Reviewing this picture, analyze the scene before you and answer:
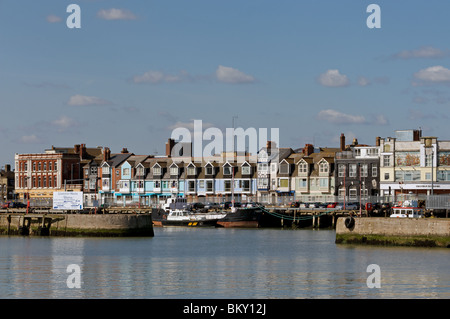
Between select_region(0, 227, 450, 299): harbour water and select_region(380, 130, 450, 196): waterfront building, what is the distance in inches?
1803

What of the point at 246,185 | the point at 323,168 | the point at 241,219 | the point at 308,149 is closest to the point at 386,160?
the point at 323,168

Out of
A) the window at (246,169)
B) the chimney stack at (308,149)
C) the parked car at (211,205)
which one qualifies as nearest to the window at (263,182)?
the window at (246,169)

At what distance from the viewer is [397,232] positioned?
66000 mm

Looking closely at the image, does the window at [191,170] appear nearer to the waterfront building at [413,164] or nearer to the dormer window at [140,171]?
the dormer window at [140,171]

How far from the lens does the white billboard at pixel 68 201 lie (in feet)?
282

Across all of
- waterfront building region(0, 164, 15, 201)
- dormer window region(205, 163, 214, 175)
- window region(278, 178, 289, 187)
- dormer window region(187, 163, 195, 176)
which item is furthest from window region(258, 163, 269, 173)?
waterfront building region(0, 164, 15, 201)

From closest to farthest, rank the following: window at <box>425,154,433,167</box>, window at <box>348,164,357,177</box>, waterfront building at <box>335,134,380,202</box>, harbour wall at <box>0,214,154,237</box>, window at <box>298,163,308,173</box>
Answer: harbour wall at <box>0,214,154,237</box>
window at <box>425,154,433,167</box>
waterfront building at <box>335,134,380,202</box>
window at <box>348,164,357,177</box>
window at <box>298,163,308,173</box>

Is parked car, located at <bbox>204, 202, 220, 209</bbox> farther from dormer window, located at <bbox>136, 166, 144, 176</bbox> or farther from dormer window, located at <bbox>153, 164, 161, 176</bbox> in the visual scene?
dormer window, located at <bbox>136, 166, 144, 176</bbox>

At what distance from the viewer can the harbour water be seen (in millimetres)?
46812

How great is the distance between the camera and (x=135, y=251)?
6869 centimetres

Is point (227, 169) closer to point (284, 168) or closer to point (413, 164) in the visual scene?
point (284, 168)

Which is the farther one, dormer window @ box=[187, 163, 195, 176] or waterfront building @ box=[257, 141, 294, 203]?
dormer window @ box=[187, 163, 195, 176]

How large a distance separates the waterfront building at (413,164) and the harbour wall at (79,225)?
4929cm

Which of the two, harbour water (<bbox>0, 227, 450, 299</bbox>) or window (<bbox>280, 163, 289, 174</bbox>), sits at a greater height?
window (<bbox>280, 163, 289, 174</bbox>)
